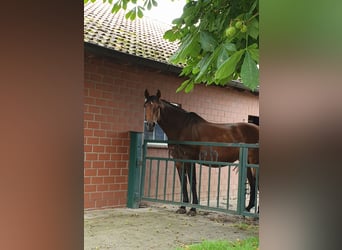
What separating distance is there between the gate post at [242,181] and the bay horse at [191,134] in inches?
24.7

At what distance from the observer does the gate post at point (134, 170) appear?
5854mm

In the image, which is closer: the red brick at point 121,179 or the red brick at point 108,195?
the red brick at point 108,195

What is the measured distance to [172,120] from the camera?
5.95 meters

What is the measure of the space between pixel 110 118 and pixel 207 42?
3.82 metres

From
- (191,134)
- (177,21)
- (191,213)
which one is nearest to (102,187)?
(191,213)

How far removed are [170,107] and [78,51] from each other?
17.0 feet

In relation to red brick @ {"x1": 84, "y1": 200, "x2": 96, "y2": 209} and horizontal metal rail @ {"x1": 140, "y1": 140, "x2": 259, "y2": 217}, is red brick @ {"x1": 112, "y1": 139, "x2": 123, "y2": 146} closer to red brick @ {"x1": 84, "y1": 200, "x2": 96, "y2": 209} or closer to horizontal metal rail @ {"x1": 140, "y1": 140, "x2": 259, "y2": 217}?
horizontal metal rail @ {"x1": 140, "y1": 140, "x2": 259, "y2": 217}

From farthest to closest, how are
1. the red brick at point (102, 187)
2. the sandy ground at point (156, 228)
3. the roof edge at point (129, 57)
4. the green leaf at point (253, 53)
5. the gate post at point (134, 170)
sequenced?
the gate post at point (134, 170)
the red brick at point (102, 187)
the roof edge at point (129, 57)
the sandy ground at point (156, 228)
the green leaf at point (253, 53)

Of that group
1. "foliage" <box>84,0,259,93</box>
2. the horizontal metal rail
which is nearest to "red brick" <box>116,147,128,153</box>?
the horizontal metal rail

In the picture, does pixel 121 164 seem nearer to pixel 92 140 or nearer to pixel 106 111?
pixel 92 140

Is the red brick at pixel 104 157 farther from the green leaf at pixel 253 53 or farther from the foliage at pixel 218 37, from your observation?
the green leaf at pixel 253 53

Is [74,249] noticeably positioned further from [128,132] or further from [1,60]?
[128,132]

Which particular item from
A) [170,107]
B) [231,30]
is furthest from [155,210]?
[231,30]

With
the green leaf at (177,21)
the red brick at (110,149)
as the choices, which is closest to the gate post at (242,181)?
the red brick at (110,149)
